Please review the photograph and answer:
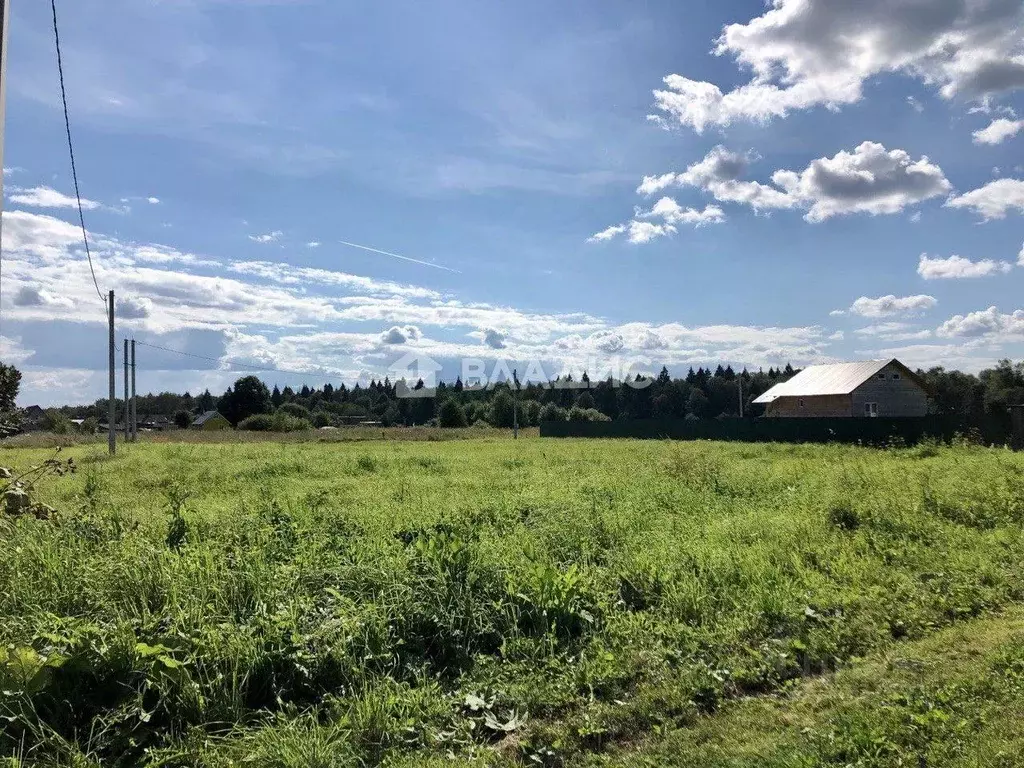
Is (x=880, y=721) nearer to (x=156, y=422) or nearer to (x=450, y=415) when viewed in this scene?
Answer: (x=450, y=415)

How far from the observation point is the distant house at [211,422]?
218 ft

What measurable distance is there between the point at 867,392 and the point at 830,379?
298cm

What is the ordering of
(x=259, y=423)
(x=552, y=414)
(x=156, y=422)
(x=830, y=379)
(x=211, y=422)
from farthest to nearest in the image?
(x=156, y=422), (x=211, y=422), (x=552, y=414), (x=259, y=423), (x=830, y=379)

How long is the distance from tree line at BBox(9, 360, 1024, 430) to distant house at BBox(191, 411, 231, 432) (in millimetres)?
1466

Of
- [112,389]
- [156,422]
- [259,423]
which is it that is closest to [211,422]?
[156,422]

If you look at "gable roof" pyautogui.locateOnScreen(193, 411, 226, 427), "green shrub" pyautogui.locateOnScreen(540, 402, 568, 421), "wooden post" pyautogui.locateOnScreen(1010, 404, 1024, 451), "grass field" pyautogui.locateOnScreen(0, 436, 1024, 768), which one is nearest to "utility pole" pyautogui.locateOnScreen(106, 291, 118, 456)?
"grass field" pyautogui.locateOnScreen(0, 436, 1024, 768)

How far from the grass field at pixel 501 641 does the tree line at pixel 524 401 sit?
3965cm

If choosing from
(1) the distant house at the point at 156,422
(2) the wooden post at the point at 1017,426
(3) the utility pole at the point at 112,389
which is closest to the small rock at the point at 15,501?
(3) the utility pole at the point at 112,389

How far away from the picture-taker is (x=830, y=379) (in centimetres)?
4019

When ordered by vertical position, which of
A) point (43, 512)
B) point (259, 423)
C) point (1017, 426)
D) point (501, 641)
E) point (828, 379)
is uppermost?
point (828, 379)

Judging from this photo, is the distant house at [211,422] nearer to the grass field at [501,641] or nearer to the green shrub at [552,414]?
the green shrub at [552,414]

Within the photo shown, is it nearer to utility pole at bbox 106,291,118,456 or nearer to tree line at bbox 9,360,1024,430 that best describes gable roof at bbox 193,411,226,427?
tree line at bbox 9,360,1024,430

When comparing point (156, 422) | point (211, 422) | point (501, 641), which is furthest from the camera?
point (156, 422)

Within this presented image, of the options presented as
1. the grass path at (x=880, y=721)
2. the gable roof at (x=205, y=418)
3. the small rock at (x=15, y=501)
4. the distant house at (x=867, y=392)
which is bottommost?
the grass path at (x=880, y=721)
